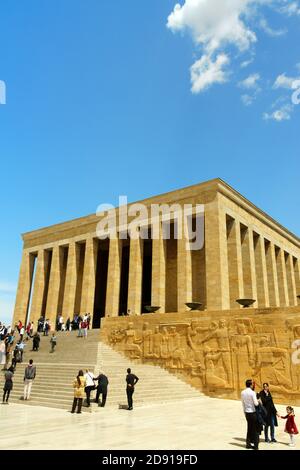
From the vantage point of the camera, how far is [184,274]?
71.1 ft

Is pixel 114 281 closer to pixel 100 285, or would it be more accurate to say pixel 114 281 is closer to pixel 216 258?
pixel 216 258

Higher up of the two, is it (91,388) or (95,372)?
(95,372)

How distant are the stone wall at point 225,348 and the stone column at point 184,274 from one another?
15.1 ft

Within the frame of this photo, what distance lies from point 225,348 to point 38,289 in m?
19.0

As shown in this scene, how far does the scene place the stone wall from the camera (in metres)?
13.0

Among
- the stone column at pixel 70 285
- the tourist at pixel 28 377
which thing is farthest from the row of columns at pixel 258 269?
the tourist at pixel 28 377

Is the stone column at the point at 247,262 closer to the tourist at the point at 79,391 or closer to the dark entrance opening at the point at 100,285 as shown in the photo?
the dark entrance opening at the point at 100,285

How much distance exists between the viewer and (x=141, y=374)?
1420 cm

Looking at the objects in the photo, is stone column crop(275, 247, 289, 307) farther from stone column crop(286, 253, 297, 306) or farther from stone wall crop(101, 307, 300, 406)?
stone wall crop(101, 307, 300, 406)

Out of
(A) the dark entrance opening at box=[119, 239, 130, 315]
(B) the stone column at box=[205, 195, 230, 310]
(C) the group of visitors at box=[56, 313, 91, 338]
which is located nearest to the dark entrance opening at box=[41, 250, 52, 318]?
(C) the group of visitors at box=[56, 313, 91, 338]

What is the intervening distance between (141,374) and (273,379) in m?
4.78

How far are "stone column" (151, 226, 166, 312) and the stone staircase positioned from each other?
512cm

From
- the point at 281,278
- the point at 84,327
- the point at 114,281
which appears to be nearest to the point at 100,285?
the point at 114,281
